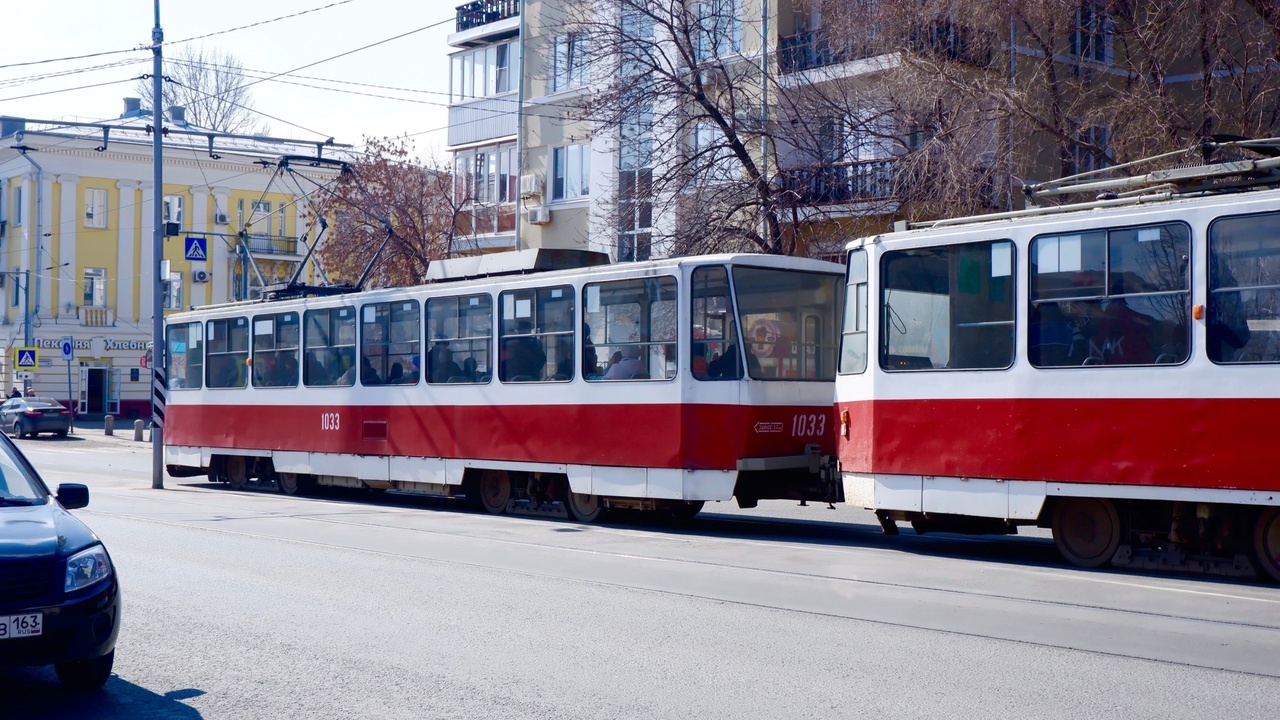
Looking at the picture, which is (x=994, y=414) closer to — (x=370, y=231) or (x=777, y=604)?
(x=777, y=604)

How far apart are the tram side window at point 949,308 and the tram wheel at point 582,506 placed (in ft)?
15.1

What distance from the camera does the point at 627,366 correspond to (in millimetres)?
15875

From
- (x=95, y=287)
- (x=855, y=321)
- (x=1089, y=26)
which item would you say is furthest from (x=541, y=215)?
(x=95, y=287)

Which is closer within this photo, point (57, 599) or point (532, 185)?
point (57, 599)

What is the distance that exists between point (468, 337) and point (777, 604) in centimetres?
912

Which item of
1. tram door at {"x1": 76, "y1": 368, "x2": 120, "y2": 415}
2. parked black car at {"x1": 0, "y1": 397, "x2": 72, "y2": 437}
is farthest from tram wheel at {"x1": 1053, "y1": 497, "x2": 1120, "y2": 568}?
tram door at {"x1": 76, "y1": 368, "x2": 120, "y2": 415}

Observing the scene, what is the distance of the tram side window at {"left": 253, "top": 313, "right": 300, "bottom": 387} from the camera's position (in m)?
21.7

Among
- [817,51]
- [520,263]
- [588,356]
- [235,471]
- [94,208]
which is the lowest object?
[235,471]

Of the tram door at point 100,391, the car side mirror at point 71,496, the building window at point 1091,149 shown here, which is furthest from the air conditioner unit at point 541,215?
the tram door at point 100,391

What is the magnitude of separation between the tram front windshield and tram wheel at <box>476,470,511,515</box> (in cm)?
437

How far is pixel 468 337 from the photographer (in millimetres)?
18156

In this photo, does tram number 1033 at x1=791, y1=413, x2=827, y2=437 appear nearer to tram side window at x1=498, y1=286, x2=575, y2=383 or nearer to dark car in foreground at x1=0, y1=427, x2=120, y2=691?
tram side window at x1=498, y1=286, x2=575, y2=383

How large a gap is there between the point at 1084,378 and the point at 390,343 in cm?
1077

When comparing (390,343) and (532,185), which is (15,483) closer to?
(390,343)
